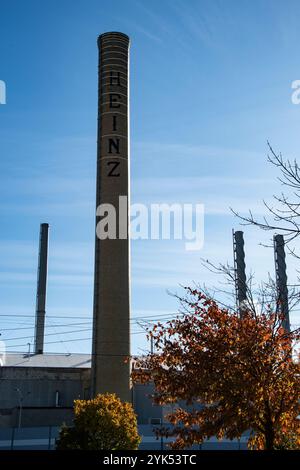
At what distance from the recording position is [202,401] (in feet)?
47.9

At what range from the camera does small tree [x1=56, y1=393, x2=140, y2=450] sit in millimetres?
22078

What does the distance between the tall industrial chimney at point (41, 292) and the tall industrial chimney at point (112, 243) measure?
1878 centimetres

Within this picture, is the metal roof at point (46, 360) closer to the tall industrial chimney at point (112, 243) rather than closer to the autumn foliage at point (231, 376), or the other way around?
the tall industrial chimney at point (112, 243)

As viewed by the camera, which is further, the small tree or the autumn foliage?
the small tree

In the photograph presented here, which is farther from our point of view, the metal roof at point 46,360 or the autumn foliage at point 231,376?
the metal roof at point 46,360

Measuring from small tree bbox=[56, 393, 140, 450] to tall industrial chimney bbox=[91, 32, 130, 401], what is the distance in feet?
41.9

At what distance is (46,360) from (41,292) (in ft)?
25.8

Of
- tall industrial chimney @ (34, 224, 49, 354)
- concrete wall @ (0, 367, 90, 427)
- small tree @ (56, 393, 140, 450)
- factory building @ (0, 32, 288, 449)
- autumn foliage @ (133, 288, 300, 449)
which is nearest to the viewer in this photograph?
autumn foliage @ (133, 288, 300, 449)

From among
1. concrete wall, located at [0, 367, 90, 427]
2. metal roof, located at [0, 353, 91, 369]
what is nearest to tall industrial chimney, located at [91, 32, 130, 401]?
concrete wall, located at [0, 367, 90, 427]

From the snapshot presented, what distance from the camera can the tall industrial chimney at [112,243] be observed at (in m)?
38.8

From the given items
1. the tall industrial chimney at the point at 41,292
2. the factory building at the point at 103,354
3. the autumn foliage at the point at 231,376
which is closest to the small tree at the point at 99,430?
the autumn foliage at the point at 231,376

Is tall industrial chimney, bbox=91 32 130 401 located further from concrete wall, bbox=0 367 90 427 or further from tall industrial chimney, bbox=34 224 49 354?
tall industrial chimney, bbox=34 224 49 354
